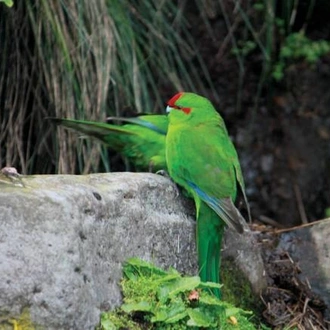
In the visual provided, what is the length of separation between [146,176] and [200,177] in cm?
23

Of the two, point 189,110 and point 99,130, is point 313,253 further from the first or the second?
point 99,130

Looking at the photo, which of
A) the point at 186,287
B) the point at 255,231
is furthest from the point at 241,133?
the point at 186,287

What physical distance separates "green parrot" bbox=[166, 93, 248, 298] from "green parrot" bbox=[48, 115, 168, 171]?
200 millimetres

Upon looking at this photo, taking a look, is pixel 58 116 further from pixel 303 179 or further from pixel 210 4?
pixel 303 179

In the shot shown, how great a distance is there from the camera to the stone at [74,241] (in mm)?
2578

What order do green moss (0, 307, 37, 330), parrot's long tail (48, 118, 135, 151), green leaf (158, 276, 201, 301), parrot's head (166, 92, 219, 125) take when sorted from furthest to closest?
1. parrot's long tail (48, 118, 135, 151)
2. parrot's head (166, 92, 219, 125)
3. green leaf (158, 276, 201, 301)
4. green moss (0, 307, 37, 330)

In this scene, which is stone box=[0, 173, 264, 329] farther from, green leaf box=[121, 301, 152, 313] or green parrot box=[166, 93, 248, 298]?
green parrot box=[166, 93, 248, 298]

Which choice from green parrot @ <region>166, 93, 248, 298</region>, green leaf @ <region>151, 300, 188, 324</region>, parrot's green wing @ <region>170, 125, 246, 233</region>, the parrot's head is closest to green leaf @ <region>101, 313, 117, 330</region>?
green leaf @ <region>151, 300, 188, 324</region>

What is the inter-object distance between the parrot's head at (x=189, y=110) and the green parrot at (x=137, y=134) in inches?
7.2

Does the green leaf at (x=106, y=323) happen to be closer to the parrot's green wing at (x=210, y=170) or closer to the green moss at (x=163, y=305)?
the green moss at (x=163, y=305)

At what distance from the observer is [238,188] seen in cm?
369

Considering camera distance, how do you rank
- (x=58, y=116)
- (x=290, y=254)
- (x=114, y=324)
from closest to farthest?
1. (x=114, y=324)
2. (x=290, y=254)
3. (x=58, y=116)

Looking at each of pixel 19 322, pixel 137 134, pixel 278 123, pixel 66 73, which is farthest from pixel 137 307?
pixel 278 123

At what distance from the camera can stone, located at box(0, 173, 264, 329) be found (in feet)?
8.46
